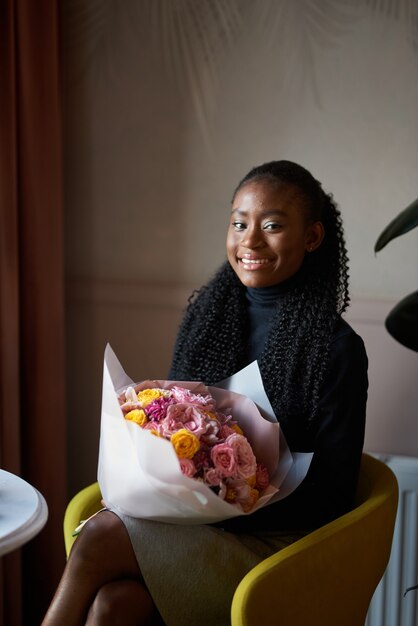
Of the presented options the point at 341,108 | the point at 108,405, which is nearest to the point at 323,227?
the point at 341,108

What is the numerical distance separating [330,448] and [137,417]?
1.54 ft

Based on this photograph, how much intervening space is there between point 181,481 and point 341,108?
1357 millimetres

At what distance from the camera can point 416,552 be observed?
229cm

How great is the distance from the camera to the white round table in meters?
1.40

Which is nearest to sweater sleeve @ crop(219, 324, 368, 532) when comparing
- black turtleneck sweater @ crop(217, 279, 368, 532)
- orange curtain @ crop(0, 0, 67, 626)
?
black turtleneck sweater @ crop(217, 279, 368, 532)

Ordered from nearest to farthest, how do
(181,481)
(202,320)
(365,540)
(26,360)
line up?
1. (181,481)
2. (365,540)
3. (202,320)
4. (26,360)

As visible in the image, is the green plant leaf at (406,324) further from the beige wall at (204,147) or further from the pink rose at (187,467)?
the beige wall at (204,147)

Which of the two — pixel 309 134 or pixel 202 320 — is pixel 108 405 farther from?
pixel 309 134

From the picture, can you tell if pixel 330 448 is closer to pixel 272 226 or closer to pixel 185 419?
pixel 185 419

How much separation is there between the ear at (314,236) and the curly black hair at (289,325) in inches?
0.8

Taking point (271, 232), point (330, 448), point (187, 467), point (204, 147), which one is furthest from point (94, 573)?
point (204, 147)

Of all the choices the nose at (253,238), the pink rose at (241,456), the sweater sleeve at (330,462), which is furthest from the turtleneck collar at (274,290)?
the pink rose at (241,456)

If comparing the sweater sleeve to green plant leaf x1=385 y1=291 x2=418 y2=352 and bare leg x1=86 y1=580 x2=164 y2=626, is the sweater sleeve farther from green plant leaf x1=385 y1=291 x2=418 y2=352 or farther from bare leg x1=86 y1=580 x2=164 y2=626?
green plant leaf x1=385 y1=291 x2=418 y2=352

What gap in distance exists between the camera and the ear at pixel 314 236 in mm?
1966
